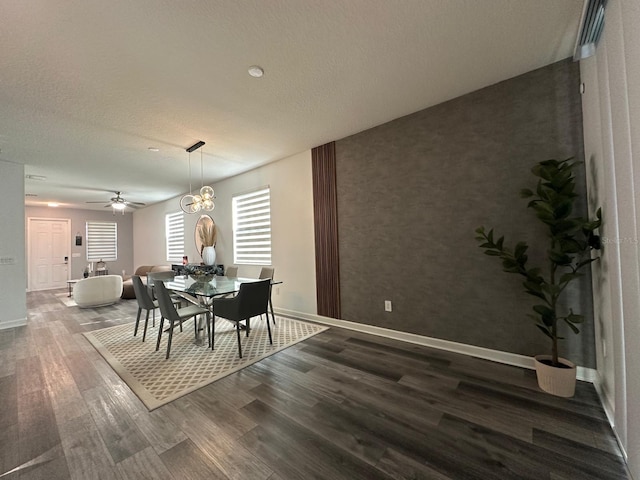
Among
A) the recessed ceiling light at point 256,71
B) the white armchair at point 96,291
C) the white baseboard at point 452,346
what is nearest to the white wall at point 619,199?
the white baseboard at point 452,346

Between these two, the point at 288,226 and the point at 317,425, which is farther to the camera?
the point at 288,226

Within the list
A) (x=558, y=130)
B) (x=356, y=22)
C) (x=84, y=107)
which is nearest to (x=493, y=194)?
(x=558, y=130)

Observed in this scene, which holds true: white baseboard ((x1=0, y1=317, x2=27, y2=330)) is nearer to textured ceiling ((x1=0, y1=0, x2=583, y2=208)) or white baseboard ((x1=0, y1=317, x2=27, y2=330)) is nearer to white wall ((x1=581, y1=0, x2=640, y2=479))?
textured ceiling ((x1=0, y1=0, x2=583, y2=208))

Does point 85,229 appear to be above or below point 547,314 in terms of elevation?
above

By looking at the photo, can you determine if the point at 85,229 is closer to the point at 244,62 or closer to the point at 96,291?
the point at 96,291

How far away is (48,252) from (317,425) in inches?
412

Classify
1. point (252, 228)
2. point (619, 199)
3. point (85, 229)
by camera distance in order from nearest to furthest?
point (619, 199) → point (252, 228) → point (85, 229)

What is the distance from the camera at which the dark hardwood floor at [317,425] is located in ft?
4.37

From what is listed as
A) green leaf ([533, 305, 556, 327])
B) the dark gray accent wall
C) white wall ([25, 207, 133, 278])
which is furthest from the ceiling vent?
white wall ([25, 207, 133, 278])

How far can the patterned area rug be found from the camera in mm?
2170

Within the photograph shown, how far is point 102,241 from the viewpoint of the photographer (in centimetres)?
862

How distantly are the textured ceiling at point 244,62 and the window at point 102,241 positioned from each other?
243 inches

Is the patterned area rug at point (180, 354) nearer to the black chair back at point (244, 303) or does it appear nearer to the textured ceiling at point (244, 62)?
the black chair back at point (244, 303)

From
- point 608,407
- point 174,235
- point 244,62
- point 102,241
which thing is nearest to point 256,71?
point 244,62
